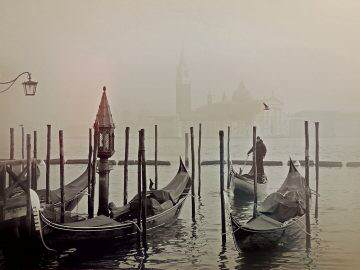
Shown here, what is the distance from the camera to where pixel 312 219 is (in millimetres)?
7887

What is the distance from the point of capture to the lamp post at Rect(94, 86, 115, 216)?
608 centimetres

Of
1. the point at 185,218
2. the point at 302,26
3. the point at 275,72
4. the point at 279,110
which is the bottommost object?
the point at 185,218

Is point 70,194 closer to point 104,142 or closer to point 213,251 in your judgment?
point 104,142

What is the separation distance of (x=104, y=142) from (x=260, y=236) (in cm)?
213

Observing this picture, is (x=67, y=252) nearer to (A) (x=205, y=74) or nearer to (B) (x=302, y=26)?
(A) (x=205, y=74)

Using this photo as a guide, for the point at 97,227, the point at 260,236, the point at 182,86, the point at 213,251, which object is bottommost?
the point at 213,251

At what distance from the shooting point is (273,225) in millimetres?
5527

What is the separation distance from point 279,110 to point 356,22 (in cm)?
173

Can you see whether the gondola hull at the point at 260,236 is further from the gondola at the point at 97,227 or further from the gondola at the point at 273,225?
the gondola at the point at 97,227

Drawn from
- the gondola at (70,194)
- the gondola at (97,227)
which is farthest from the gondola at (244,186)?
the gondola at (97,227)

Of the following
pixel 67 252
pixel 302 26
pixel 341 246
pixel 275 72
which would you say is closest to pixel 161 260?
pixel 67 252

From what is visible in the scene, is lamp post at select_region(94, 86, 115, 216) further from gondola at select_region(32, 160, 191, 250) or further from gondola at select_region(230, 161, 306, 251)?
gondola at select_region(230, 161, 306, 251)

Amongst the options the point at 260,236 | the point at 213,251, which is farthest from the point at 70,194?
the point at 260,236

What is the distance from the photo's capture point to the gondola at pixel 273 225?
17.5ft
